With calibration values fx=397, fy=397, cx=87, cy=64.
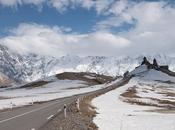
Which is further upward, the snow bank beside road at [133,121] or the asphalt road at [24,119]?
the asphalt road at [24,119]

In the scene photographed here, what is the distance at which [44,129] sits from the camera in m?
27.7

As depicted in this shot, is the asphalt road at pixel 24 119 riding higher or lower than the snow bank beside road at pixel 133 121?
higher

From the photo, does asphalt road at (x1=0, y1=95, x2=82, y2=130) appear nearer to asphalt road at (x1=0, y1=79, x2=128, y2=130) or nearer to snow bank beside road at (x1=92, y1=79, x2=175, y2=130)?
asphalt road at (x1=0, y1=79, x2=128, y2=130)

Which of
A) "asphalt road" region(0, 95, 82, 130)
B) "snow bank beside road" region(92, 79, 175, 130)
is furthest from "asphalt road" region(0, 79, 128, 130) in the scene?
"snow bank beside road" region(92, 79, 175, 130)

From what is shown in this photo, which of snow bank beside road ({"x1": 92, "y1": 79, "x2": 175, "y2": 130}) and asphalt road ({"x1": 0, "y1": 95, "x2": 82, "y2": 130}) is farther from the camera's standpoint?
asphalt road ({"x1": 0, "y1": 95, "x2": 82, "y2": 130})

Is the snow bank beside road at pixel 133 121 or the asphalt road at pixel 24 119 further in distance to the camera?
the asphalt road at pixel 24 119

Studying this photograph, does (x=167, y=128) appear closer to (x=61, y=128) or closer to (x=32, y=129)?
(x=61, y=128)

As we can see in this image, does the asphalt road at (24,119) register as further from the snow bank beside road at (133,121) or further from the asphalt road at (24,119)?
the snow bank beside road at (133,121)

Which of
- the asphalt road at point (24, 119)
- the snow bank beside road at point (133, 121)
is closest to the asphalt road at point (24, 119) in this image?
the asphalt road at point (24, 119)

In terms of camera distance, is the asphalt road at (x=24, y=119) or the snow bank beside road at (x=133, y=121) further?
the asphalt road at (x=24, y=119)

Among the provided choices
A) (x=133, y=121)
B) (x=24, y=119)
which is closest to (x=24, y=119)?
(x=24, y=119)

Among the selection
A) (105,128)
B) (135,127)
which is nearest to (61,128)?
(105,128)

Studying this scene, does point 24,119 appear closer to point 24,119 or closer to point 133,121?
point 24,119

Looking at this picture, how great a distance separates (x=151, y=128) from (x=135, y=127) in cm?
137
